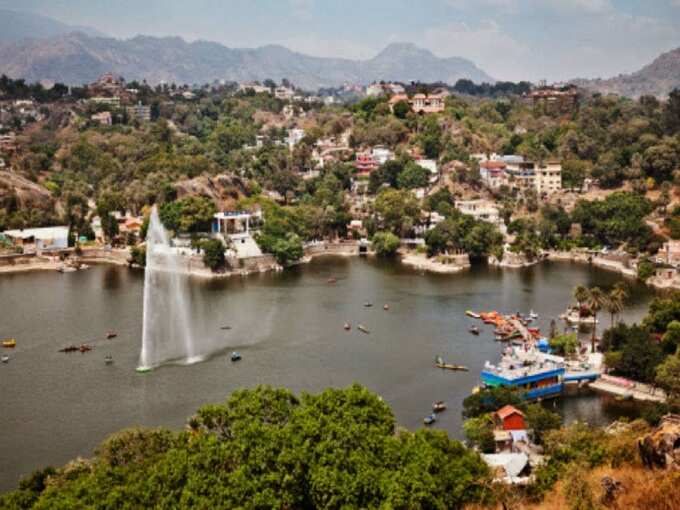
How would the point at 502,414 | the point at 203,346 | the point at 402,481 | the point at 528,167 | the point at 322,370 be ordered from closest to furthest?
1. the point at 402,481
2. the point at 502,414
3. the point at 322,370
4. the point at 203,346
5. the point at 528,167

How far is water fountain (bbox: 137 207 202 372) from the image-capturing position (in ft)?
96.0

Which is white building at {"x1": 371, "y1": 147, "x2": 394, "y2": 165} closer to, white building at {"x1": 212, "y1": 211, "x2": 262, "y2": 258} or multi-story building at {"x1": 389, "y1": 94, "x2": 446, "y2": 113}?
multi-story building at {"x1": 389, "y1": 94, "x2": 446, "y2": 113}

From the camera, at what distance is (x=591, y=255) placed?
48.0 meters

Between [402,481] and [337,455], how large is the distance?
1.26 metres

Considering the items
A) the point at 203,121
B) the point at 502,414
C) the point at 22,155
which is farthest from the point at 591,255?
the point at 203,121

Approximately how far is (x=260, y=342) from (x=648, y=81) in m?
175

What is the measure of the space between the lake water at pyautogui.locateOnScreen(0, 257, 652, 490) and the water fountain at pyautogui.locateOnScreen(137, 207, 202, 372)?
601mm

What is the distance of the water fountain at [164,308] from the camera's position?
29266mm

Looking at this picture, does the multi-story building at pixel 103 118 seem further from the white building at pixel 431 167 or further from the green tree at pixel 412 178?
the green tree at pixel 412 178

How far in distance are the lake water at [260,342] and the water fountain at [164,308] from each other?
60 centimetres

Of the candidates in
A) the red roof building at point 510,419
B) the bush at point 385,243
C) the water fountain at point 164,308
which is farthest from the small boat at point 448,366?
the bush at point 385,243

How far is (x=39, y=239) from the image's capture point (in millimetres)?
50406

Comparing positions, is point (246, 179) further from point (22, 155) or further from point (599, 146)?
point (599, 146)

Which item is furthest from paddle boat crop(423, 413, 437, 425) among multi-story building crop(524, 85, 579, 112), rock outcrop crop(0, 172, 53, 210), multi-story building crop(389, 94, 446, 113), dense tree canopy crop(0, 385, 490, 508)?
multi-story building crop(524, 85, 579, 112)
